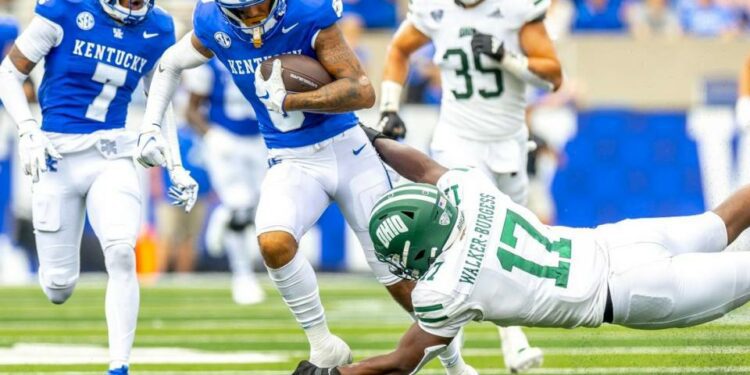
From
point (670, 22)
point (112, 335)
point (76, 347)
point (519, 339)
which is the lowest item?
point (670, 22)

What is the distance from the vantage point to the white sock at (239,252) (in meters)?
10.4

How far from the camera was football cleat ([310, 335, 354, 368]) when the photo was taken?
5.53 m

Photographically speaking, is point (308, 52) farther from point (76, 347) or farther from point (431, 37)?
point (76, 347)

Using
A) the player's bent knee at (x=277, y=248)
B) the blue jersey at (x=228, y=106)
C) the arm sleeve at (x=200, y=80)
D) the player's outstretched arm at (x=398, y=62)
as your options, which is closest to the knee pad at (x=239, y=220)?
the blue jersey at (x=228, y=106)

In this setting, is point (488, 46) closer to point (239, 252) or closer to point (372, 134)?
point (372, 134)

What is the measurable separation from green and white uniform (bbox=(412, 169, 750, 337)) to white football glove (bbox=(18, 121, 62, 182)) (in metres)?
1.76

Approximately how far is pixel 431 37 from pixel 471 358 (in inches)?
62.2

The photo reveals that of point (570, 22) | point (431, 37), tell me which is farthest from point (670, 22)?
point (431, 37)

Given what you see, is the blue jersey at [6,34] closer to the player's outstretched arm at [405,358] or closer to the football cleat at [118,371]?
the football cleat at [118,371]

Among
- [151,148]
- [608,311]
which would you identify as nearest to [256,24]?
[151,148]

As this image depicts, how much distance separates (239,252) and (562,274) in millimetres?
5837

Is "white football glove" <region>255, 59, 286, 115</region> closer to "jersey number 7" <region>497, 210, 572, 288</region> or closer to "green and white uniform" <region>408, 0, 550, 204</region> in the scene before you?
"jersey number 7" <region>497, 210, 572, 288</region>

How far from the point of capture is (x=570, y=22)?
15.1 metres

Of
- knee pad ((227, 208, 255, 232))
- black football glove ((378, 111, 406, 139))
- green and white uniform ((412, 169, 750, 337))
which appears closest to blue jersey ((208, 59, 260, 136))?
knee pad ((227, 208, 255, 232))
